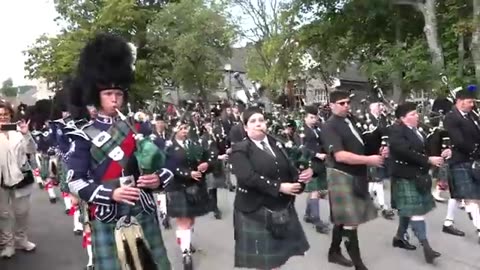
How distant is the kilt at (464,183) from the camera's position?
686 cm

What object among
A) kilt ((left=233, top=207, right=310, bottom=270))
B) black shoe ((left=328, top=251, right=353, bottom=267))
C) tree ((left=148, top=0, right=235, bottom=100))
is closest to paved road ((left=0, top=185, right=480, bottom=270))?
black shoe ((left=328, top=251, right=353, bottom=267))

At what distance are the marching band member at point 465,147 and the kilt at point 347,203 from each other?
1.66 metres

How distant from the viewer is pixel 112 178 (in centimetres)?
337

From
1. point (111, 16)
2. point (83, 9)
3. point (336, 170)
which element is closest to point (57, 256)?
point (336, 170)

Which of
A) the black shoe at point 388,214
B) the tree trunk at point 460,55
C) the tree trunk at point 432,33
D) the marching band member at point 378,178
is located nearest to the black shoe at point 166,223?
the marching band member at point 378,178

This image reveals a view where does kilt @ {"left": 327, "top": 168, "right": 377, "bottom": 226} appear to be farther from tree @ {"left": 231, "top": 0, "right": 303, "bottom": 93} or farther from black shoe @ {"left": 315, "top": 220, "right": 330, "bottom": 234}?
tree @ {"left": 231, "top": 0, "right": 303, "bottom": 93}

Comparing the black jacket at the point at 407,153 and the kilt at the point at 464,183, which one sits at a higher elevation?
the black jacket at the point at 407,153

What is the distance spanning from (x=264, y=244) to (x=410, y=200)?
230 centimetres

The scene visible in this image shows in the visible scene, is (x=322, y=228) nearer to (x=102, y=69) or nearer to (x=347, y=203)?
(x=347, y=203)

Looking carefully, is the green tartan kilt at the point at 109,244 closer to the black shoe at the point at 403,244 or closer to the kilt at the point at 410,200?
the kilt at the point at 410,200

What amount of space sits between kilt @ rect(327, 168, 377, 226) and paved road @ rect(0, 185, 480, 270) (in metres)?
0.68

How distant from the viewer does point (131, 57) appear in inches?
146

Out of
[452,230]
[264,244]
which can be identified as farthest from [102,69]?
[452,230]

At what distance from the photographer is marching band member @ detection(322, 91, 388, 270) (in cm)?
561
